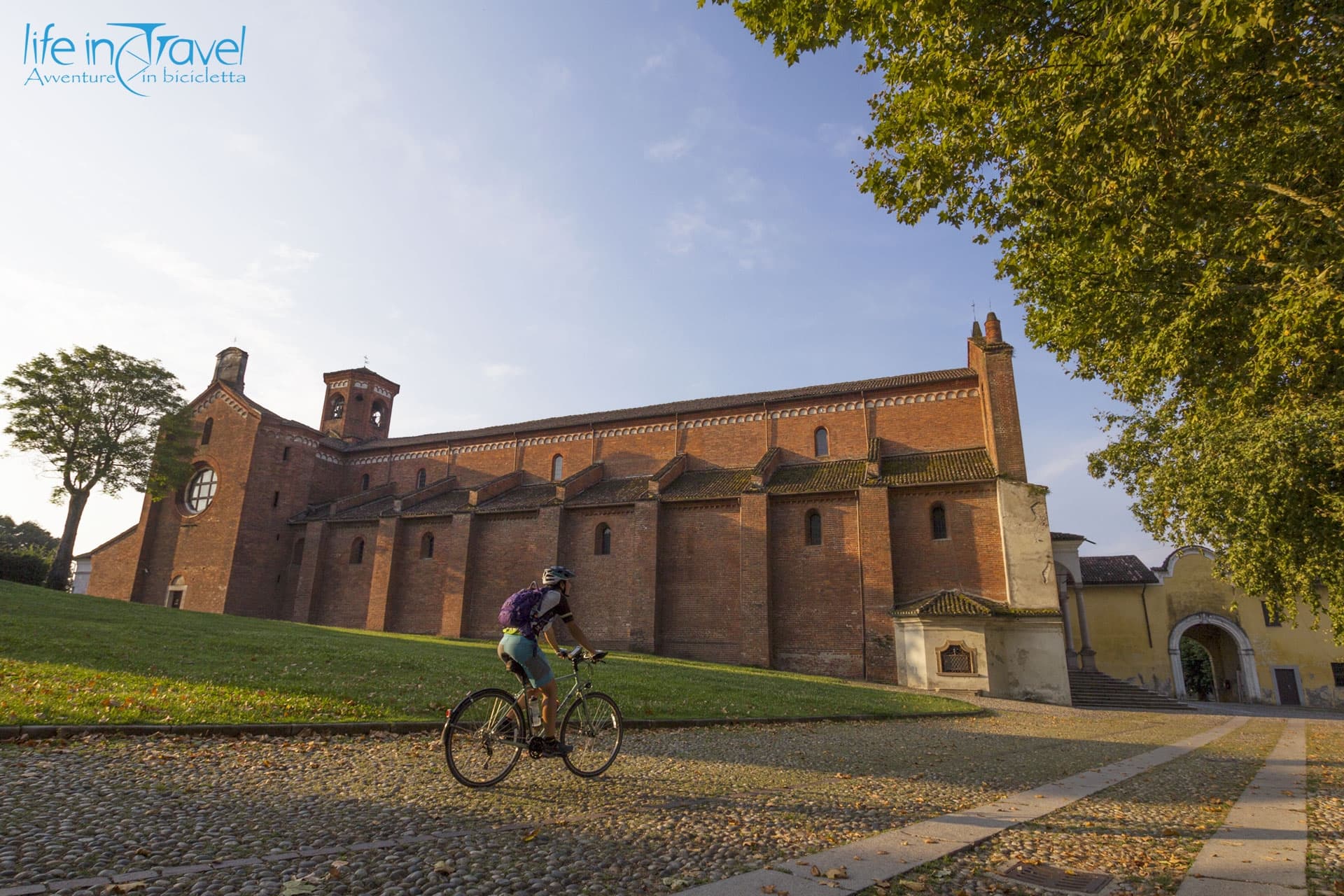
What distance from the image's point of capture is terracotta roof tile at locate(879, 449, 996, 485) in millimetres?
23781

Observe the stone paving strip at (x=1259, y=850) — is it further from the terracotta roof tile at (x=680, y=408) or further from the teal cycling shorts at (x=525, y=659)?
the terracotta roof tile at (x=680, y=408)

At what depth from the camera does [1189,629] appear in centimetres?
3447

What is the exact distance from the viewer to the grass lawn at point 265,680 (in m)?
7.74

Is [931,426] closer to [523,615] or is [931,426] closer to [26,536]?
[523,615]

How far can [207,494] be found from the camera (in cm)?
3538

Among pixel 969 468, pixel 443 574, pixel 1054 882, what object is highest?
pixel 969 468

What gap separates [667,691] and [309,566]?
27.6 metres

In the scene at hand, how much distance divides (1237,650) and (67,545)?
55.0 m

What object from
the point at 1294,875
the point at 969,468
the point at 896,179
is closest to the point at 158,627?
the point at 896,179

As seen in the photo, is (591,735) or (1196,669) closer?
(591,735)

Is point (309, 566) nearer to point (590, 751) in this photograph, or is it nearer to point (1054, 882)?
point (590, 751)

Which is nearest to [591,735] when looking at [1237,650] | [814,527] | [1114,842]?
[1114,842]

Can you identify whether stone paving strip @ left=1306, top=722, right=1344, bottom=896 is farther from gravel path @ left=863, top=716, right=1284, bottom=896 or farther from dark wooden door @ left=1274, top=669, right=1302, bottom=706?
dark wooden door @ left=1274, top=669, right=1302, bottom=706

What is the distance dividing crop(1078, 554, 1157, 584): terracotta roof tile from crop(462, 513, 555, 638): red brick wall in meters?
26.6
